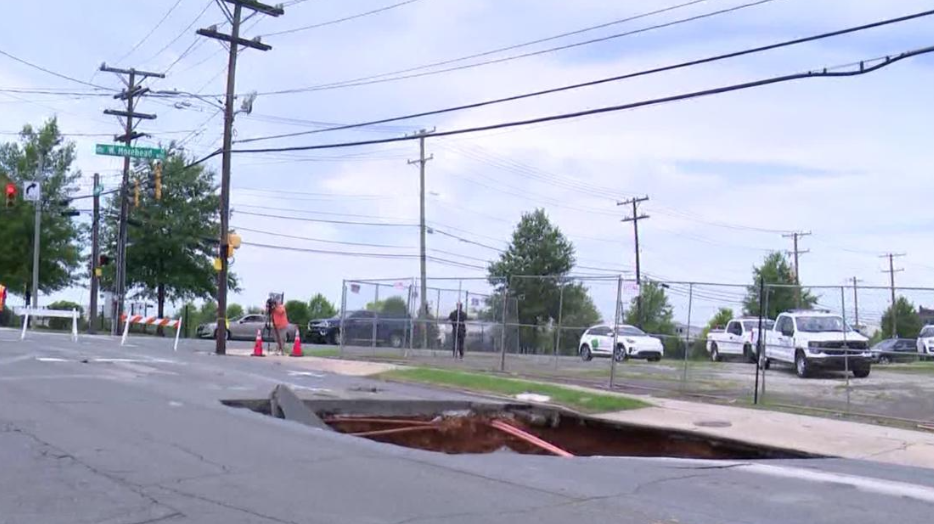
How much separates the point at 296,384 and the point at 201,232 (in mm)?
47530

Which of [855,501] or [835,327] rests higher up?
[835,327]

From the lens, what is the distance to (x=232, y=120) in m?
30.1

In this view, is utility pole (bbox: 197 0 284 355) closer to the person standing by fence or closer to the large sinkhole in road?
the person standing by fence

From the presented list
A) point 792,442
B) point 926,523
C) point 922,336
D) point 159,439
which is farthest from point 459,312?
point 926,523

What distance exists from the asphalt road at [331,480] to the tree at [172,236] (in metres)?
50.3

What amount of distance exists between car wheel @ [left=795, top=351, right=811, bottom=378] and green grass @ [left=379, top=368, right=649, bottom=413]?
732 cm

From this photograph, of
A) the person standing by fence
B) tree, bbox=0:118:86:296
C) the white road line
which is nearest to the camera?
the white road line

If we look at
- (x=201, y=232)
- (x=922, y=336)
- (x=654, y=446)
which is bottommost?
(x=654, y=446)

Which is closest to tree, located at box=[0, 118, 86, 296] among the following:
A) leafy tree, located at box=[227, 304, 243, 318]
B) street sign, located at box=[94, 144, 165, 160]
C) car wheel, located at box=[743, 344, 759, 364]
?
leafy tree, located at box=[227, 304, 243, 318]

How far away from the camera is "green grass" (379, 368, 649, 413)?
16.3 meters

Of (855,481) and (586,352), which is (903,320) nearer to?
(855,481)

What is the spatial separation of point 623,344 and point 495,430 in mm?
16592

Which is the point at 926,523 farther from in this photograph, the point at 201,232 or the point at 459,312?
the point at 201,232

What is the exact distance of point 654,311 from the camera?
27562 mm
